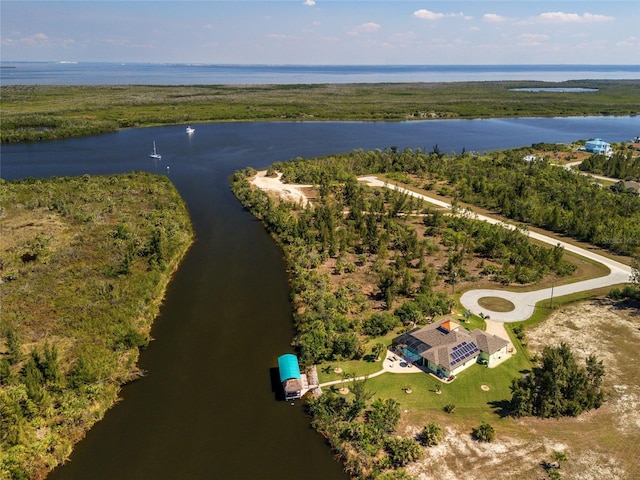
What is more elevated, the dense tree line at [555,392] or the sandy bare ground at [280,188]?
the sandy bare ground at [280,188]

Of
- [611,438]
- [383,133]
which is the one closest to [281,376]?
[611,438]

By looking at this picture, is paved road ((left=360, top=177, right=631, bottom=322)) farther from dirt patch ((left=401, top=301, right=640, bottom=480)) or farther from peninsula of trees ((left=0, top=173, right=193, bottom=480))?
peninsula of trees ((left=0, top=173, right=193, bottom=480))

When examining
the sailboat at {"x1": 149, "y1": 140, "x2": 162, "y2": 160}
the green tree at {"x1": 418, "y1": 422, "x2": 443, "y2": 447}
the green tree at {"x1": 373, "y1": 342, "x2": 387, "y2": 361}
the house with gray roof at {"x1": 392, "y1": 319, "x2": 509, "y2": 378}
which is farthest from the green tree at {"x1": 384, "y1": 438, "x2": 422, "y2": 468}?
the sailboat at {"x1": 149, "y1": 140, "x2": 162, "y2": 160}

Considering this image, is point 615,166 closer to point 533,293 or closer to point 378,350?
point 533,293

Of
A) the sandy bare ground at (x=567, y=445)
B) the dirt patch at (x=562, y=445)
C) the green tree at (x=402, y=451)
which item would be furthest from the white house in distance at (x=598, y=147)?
the green tree at (x=402, y=451)

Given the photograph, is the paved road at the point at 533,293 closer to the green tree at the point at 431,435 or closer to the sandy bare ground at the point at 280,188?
the green tree at the point at 431,435
